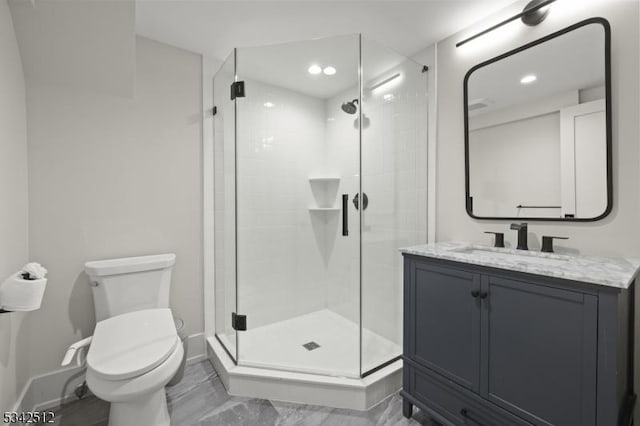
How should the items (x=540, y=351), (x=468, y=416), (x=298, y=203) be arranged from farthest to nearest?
(x=298, y=203) < (x=468, y=416) < (x=540, y=351)

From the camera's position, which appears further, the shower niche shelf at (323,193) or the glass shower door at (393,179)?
the shower niche shelf at (323,193)

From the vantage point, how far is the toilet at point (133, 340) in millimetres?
1298

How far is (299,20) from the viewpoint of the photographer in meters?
1.87

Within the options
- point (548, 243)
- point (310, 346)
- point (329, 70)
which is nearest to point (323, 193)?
point (329, 70)

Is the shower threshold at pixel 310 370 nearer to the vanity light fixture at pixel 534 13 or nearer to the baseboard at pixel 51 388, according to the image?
the baseboard at pixel 51 388

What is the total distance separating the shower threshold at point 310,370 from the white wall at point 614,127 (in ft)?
3.25

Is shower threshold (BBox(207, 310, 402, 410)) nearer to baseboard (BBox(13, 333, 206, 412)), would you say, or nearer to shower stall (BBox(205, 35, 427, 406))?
shower stall (BBox(205, 35, 427, 406))

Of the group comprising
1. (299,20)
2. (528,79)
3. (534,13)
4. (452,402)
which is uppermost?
(299,20)

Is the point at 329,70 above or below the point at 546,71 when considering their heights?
above

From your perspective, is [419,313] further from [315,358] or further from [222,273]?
[222,273]

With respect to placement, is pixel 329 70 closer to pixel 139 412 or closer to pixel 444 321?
pixel 444 321

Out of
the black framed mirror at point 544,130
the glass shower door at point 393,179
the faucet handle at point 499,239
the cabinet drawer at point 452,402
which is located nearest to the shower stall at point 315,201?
the glass shower door at point 393,179

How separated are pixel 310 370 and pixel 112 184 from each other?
1798 millimetres

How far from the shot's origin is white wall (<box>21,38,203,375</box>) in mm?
1762
